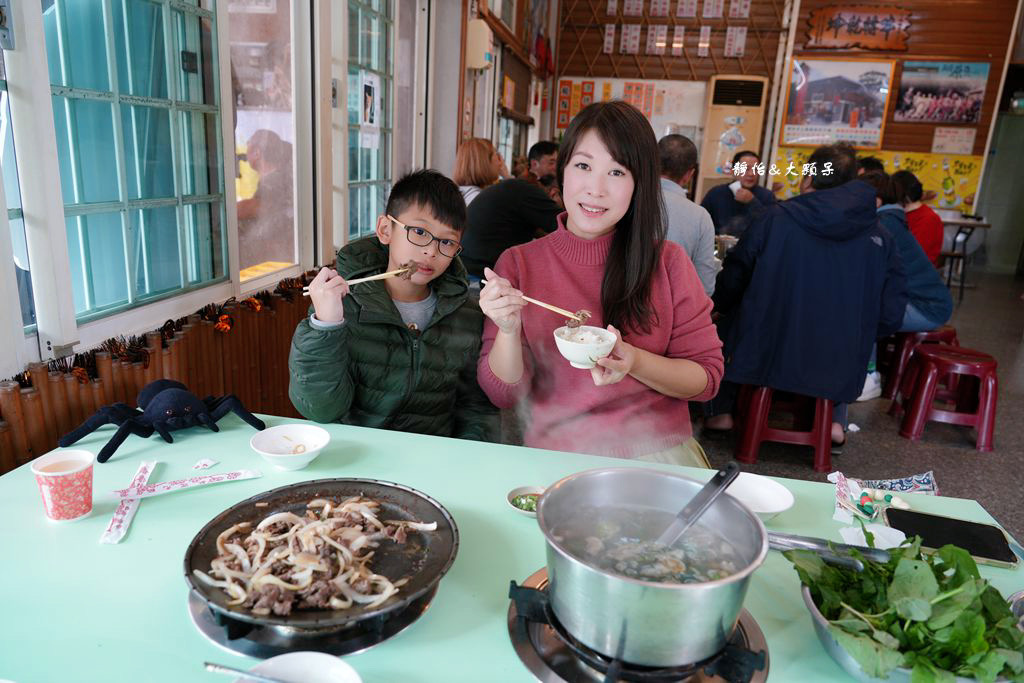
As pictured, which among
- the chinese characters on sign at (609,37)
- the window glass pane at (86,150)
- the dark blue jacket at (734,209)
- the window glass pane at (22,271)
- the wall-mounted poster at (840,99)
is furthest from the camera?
the chinese characters on sign at (609,37)

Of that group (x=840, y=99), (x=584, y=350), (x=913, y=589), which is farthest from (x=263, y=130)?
(x=840, y=99)

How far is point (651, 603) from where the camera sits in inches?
27.9

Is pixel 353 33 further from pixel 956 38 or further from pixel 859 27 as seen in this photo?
pixel 956 38

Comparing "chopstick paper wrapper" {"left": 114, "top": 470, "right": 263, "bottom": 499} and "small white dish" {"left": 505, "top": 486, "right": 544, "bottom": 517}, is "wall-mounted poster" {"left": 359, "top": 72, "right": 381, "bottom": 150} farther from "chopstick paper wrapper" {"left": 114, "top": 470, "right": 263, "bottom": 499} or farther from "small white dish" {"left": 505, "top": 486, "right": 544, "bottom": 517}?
"small white dish" {"left": 505, "top": 486, "right": 544, "bottom": 517}

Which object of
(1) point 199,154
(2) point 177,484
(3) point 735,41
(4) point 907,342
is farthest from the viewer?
(3) point 735,41

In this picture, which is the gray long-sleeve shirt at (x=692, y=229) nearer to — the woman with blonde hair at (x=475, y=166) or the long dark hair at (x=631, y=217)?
the woman with blonde hair at (x=475, y=166)

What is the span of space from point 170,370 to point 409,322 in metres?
0.85

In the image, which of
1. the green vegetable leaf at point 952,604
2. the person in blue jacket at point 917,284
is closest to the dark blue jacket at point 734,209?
the person in blue jacket at point 917,284

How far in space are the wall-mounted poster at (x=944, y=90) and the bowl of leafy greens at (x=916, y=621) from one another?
10594mm

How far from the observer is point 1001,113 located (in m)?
9.54

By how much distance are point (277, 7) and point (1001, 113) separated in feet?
35.2

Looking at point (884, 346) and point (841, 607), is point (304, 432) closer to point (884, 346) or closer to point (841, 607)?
point (841, 607)

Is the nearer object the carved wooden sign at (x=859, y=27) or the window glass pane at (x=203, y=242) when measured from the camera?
the window glass pane at (x=203, y=242)

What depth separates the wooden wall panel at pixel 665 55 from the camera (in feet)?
31.6
